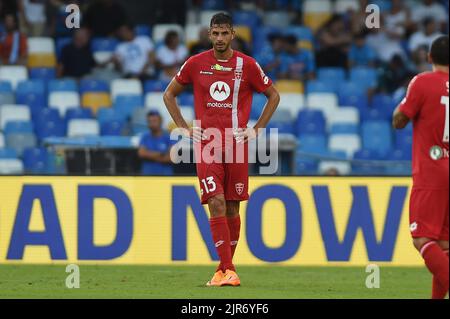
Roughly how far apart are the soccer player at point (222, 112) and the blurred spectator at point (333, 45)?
402 inches

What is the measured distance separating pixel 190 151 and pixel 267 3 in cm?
638

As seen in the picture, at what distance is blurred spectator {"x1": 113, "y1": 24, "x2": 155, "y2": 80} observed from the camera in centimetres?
2155

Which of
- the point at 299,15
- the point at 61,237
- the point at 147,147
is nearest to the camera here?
the point at 61,237

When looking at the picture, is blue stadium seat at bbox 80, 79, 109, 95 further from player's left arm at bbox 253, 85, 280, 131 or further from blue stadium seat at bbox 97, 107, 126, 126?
player's left arm at bbox 253, 85, 280, 131

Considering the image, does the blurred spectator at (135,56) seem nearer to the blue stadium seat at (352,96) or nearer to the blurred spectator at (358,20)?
the blue stadium seat at (352,96)

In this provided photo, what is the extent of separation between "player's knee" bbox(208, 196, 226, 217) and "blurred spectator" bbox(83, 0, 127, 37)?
427 inches

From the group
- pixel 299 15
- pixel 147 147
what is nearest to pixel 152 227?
pixel 147 147

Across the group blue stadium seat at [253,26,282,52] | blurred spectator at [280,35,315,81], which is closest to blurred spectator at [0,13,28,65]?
blue stadium seat at [253,26,282,52]

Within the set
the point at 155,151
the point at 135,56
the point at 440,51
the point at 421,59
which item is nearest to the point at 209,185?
the point at 440,51

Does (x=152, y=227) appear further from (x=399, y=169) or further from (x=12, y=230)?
(x=399, y=169)

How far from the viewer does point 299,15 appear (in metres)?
23.2

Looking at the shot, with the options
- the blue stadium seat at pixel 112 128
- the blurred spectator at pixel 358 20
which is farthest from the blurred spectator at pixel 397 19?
the blue stadium seat at pixel 112 128

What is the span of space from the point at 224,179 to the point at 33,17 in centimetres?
1137
